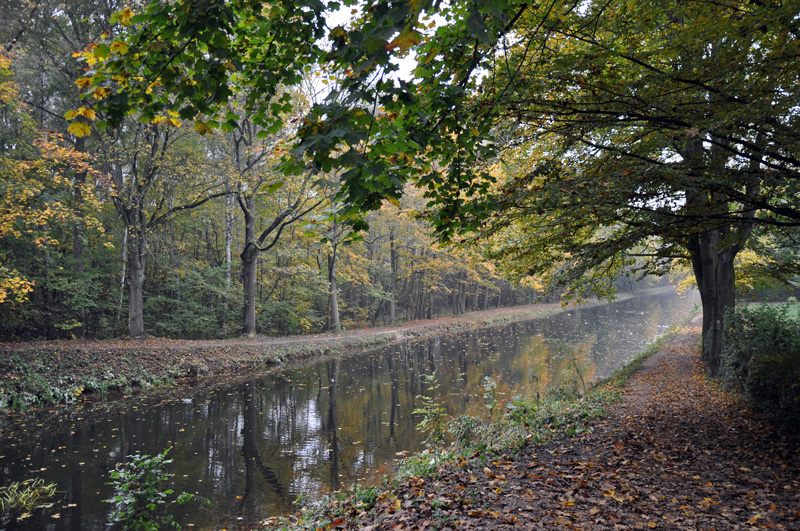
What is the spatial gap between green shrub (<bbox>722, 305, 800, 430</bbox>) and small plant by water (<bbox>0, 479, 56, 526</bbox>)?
34.0 ft

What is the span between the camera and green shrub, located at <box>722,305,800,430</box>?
19.1 feet

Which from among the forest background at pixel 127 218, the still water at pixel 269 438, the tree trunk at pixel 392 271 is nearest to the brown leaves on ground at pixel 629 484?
the still water at pixel 269 438

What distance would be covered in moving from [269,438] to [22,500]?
159 inches

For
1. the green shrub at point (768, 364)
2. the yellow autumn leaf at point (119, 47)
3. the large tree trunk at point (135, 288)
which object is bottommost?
the green shrub at point (768, 364)

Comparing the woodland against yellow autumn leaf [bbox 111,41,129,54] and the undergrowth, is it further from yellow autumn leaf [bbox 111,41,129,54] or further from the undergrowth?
the undergrowth

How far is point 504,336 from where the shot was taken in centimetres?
2683

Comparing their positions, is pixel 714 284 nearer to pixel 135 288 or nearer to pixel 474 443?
pixel 474 443

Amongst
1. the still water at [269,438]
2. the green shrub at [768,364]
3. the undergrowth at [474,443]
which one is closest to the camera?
the undergrowth at [474,443]

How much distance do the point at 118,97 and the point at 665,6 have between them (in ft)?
18.8

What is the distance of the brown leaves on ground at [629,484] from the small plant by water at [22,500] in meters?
4.79

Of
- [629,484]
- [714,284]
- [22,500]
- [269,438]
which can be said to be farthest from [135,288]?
[714,284]

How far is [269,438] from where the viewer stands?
30.2ft

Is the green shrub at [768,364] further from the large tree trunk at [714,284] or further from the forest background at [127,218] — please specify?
the forest background at [127,218]

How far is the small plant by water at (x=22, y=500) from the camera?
5934mm
